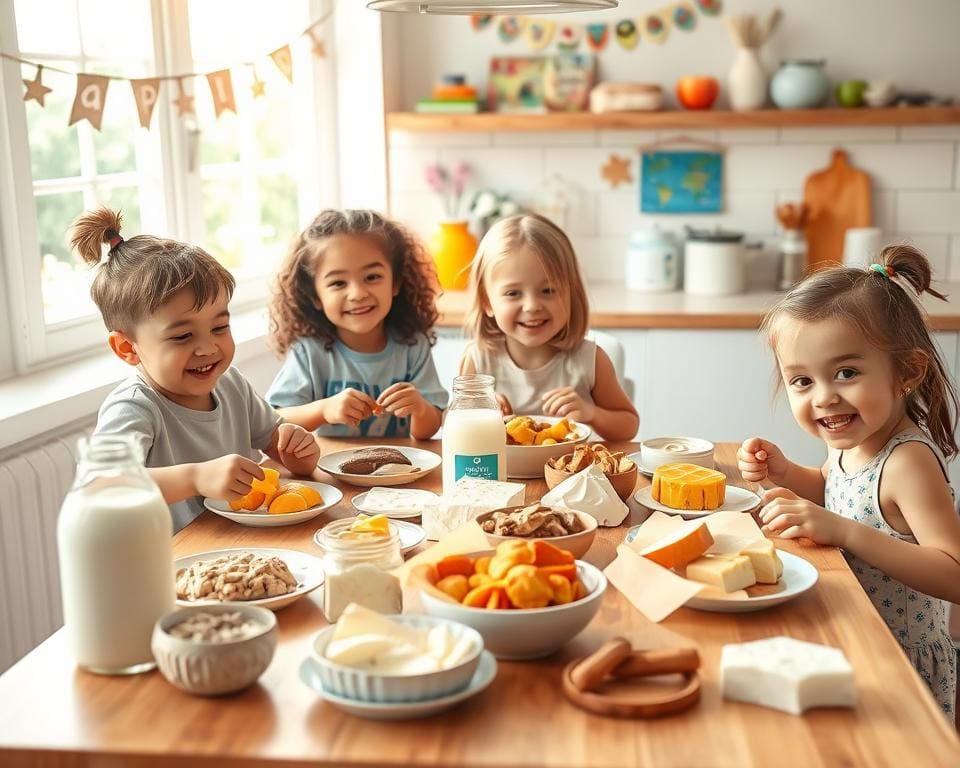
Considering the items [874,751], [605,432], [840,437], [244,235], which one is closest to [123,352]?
[605,432]

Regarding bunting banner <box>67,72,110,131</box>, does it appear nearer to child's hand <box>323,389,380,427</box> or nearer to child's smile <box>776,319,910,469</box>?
→ child's hand <box>323,389,380,427</box>

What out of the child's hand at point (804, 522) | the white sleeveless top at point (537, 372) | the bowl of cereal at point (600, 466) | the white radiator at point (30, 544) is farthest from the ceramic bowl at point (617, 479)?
the white radiator at point (30, 544)

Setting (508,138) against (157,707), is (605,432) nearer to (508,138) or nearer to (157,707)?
(157,707)

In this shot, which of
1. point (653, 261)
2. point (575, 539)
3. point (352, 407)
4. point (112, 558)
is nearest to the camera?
point (112, 558)

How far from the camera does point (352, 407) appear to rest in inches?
81.2

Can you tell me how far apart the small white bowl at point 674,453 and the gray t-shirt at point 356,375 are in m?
0.66

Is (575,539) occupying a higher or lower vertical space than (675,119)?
lower

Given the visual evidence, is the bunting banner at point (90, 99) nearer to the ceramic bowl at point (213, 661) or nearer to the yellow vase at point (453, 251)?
the yellow vase at point (453, 251)

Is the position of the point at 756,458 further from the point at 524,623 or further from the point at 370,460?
the point at 524,623

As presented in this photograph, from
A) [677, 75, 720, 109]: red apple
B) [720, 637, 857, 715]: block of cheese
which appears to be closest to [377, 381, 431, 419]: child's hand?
[720, 637, 857, 715]: block of cheese

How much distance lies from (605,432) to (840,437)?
0.67 m

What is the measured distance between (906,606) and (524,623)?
0.81 m

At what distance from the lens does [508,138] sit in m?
3.99

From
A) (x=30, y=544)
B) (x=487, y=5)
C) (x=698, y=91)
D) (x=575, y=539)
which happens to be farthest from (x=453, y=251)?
(x=575, y=539)
